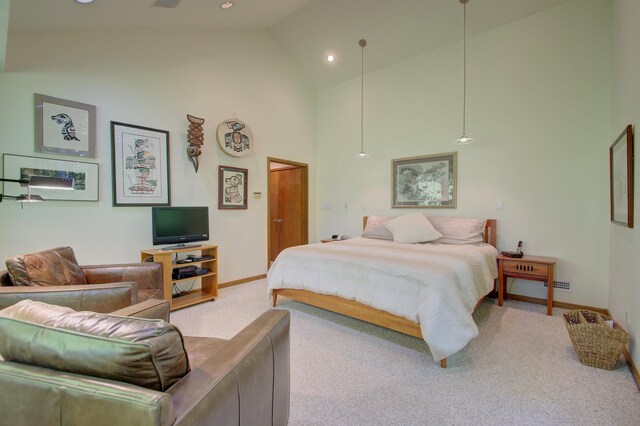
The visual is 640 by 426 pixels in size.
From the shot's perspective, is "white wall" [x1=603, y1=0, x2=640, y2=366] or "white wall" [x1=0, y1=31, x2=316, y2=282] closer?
"white wall" [x1=603, y1=0, x2=640, y2=366]

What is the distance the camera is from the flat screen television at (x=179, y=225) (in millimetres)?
3400

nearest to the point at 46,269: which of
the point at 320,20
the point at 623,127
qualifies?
the point at 320,20

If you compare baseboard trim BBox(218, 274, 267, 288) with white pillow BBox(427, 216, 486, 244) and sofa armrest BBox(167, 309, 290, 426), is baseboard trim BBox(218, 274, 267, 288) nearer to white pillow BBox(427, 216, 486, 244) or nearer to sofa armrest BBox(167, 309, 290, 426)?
white pillow BBox(427, 216, 486, 244)

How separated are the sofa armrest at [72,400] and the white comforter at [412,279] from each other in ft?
6.21

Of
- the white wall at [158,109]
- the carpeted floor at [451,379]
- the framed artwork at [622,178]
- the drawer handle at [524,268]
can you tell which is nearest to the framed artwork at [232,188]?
the white wall at [158,109]

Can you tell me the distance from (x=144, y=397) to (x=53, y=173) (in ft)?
10.2

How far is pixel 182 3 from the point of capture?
3.09 metres

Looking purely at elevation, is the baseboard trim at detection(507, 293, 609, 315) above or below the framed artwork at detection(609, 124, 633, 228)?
below

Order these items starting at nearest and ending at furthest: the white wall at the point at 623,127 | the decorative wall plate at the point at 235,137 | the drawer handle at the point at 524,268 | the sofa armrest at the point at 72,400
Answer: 1. the sofa armrest at the point at 72,400
2. the white wall at the point at 623,127
3. the drawer handle at the point at 524,268
4. the decorative wall plate at the point at 235,137

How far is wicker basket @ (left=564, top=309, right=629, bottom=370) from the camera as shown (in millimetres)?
2059

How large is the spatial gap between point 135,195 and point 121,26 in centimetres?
183

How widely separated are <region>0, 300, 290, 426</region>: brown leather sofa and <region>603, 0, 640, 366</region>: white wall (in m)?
2.52

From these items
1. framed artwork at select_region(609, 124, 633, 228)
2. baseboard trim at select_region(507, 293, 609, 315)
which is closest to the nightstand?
baseboard trim at select_region(507, 293, 609, 315)

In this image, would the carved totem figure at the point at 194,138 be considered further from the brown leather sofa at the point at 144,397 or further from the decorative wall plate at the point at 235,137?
the brown leather sofa at the point at 144,397
